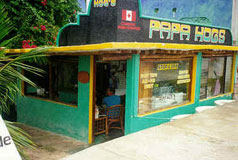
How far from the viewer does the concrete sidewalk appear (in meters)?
3.68

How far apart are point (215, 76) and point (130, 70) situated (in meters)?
4.57

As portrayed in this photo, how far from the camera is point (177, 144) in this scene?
166 inches

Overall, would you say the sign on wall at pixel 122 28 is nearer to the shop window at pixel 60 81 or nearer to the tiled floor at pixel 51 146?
the shop window at pixel 60 81

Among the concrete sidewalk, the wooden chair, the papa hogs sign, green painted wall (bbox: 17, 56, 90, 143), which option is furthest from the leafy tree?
the concrete sidewalk

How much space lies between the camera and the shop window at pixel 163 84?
252 inches

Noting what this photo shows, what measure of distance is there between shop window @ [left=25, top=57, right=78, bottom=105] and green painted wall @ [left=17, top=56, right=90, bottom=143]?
306 mm

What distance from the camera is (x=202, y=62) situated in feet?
27.4

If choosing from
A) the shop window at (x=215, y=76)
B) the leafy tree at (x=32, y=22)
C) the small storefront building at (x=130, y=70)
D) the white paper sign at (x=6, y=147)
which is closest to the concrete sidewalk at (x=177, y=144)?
the white paper sign at (x=6, y=147)

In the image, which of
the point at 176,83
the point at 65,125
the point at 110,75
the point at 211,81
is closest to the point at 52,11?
the point at 110,75

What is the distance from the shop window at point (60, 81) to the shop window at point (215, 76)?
162 inches

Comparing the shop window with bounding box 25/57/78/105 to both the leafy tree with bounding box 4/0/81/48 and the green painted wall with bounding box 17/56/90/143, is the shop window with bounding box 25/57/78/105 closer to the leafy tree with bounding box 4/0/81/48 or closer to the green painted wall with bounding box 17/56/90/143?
the green painted wall with bounding box 17/56/90/143

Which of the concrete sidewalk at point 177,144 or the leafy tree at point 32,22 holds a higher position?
the leafy tree at point 32,22

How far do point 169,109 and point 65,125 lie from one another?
299cm

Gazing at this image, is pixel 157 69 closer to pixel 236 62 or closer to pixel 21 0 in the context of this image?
pixel 236 62
